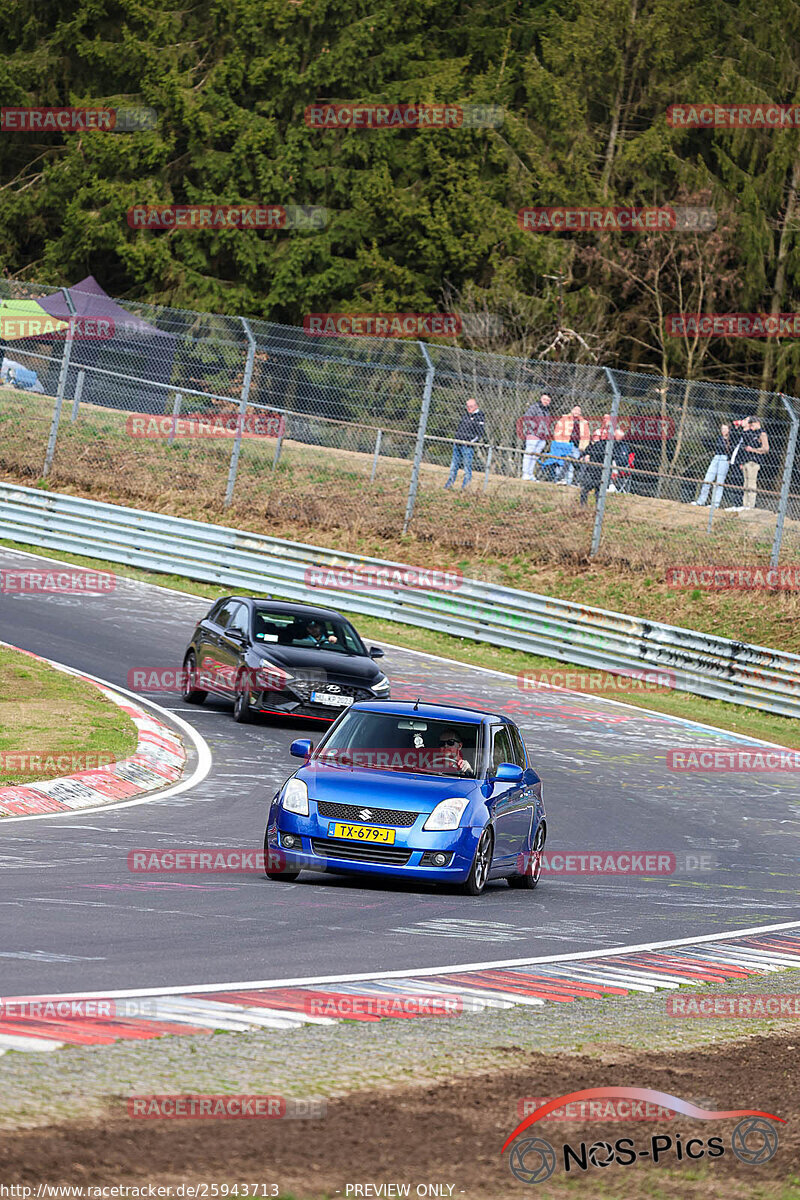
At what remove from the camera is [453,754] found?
12.7 metres

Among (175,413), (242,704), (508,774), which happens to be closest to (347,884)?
(508,774)

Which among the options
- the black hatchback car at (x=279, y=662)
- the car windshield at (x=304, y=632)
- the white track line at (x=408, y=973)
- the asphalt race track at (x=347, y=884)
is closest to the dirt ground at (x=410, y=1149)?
the white track line at (x=408, y=973)

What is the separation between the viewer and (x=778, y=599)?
93.4 feet

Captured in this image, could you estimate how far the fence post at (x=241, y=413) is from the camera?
29.9 metres

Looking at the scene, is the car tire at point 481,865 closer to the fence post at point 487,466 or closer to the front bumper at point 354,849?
the front bumper at point 354,849

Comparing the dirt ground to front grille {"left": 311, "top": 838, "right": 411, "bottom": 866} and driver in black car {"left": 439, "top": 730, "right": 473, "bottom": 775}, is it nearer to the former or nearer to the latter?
front grille {"left": 311, "top": 838, "right": 411, "bottom": 866}

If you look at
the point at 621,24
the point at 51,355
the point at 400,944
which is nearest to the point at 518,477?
the point at 51,355

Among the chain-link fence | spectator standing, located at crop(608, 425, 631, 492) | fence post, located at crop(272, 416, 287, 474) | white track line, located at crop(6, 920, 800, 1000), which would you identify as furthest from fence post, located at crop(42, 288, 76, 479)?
white track line, located at crop(6, 920, 800, 1000)

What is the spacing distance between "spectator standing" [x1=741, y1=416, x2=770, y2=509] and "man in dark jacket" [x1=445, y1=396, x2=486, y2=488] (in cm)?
460

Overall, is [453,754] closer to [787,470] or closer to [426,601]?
[426,601]

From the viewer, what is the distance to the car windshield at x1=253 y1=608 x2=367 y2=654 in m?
20.6

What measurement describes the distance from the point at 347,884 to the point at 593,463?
1797cm

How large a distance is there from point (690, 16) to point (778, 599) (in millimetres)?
28061

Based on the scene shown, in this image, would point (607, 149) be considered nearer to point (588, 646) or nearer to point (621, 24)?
point (621, 24)
